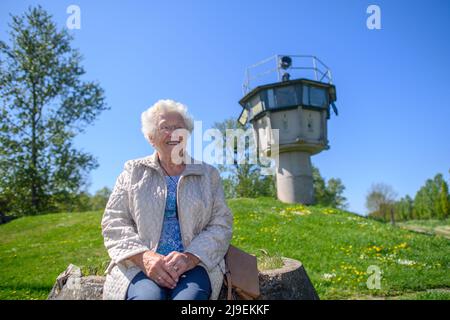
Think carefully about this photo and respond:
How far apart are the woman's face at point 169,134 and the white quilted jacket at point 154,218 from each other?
0.58 ft

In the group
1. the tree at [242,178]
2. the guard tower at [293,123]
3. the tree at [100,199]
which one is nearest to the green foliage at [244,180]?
the tree at [242,178]

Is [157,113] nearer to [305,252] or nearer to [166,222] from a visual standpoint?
[166,222]

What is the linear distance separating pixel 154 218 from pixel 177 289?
75cm

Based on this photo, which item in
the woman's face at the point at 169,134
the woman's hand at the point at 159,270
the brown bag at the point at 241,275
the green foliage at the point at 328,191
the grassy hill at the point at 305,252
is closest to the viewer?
the woman's hand at the point at 159,270

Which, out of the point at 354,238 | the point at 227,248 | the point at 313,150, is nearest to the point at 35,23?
the point at 313,150

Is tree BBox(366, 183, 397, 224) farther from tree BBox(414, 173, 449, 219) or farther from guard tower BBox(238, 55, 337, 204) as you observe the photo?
guard tower BBox(238, 55, 337, 204)

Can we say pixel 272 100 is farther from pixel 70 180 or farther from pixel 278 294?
pixel 278 294

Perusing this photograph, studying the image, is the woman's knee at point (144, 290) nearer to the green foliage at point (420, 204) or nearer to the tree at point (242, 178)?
the tree at point (242, 178)

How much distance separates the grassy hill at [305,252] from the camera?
7.12m

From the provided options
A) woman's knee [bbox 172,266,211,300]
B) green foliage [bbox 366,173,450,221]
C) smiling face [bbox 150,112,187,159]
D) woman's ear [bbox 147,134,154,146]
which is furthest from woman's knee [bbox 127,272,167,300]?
green foliage [bbox 366,173,450,221]

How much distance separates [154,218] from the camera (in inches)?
134

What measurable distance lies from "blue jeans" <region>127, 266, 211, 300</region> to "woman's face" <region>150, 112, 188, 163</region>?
4.45ft

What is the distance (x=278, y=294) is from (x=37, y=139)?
86.6 feet

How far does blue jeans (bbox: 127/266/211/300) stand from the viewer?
2.92 metres
